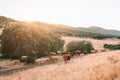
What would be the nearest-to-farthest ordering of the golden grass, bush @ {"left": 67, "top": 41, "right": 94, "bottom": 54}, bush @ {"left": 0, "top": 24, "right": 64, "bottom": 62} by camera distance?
the golden grass < bush @ {"left": 0, "top": 24, "right": 64, "bottom": 62} < bush @ {"left": 67, "top": 41, "right": 94, "bottom": 54}

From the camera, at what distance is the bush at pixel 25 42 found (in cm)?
5128

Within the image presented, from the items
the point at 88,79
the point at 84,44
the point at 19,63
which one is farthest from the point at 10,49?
the point at 88,79

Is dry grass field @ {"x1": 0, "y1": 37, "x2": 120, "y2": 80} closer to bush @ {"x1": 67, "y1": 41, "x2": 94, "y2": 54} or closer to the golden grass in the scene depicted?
the golden grass

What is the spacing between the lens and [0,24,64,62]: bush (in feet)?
168

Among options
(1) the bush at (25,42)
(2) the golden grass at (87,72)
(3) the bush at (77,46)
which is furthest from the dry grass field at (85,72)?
(3) the bush at (77,46)

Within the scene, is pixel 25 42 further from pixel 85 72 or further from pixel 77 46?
pixel 85 72

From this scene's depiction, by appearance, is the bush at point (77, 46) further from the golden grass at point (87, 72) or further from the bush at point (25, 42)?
the golden grass at point (87, 72)

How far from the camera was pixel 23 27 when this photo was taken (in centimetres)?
5400

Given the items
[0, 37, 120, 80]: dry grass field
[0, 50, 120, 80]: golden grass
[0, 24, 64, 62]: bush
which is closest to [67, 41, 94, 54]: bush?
[0, 24, 64, 62]: bush

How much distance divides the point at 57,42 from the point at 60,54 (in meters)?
9.11

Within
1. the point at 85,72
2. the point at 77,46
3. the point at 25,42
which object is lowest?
the point at 77,46

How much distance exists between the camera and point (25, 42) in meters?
52.0

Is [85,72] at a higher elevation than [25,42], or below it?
higher

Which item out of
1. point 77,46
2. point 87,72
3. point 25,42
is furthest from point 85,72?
point 77,46
